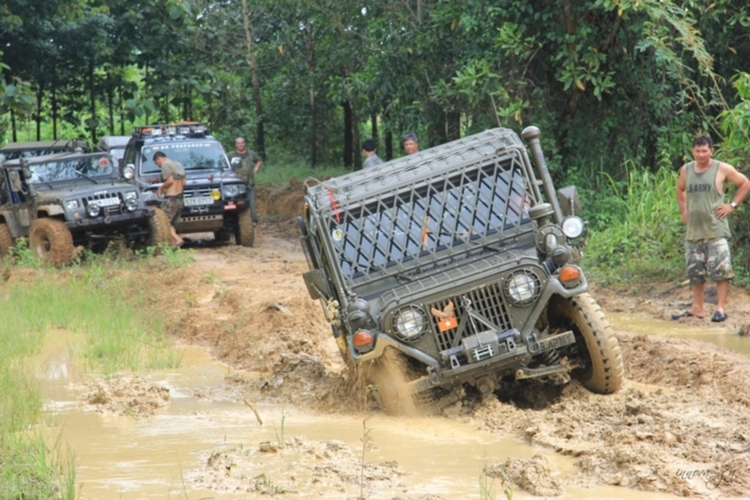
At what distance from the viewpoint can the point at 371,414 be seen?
696 centimetres

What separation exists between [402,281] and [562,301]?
1.01 meters

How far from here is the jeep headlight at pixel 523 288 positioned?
21.2 feet

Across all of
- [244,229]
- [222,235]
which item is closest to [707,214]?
[244,229]

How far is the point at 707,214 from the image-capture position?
9422 mm

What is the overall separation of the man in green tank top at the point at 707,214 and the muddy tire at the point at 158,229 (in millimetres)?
7440

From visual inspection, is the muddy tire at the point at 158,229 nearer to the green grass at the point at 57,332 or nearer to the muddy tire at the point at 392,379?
the green grass at the point at 57,332

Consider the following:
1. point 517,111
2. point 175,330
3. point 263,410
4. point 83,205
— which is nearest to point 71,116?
point 83,205

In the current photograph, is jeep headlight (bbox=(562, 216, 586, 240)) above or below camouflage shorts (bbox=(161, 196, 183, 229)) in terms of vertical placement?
below

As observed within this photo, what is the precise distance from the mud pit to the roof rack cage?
5.63 meters

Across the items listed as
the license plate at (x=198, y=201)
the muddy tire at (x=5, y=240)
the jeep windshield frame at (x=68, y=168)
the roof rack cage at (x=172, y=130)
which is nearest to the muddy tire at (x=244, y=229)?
the license plate at (x=198, y=201)

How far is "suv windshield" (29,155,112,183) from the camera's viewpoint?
15.2 m

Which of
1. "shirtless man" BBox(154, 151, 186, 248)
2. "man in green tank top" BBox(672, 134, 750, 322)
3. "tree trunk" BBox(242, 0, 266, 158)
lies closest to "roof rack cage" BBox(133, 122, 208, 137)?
"shirtless man" BBox(154, 151, 186, 248)

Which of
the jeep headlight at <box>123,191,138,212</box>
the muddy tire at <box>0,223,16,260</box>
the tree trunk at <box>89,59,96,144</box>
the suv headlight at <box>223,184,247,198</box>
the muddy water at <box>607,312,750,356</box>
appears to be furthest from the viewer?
the tree trunk at <box>89,59,96,144</box>

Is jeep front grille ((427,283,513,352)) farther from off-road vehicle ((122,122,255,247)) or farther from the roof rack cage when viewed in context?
the roof rack cage
